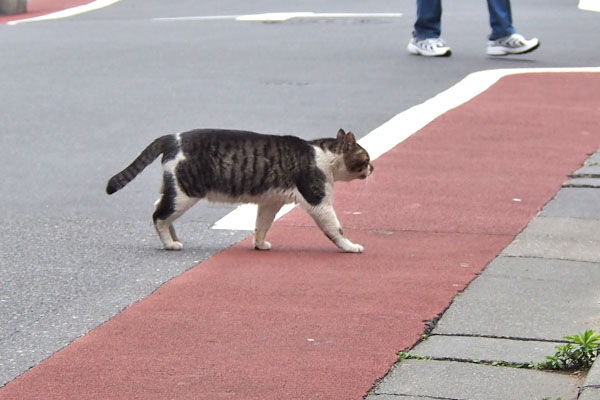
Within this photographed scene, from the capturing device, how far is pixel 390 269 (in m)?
7.69

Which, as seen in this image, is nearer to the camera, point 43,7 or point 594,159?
point 594,159

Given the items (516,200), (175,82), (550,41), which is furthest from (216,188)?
(550,41)

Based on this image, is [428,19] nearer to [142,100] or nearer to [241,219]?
[142,100]

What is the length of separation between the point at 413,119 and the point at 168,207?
4.83m

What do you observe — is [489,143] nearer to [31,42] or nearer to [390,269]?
[390,269]

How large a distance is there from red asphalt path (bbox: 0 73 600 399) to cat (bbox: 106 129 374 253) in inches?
11.3

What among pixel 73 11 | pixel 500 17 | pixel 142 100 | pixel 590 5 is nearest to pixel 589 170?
pixel 142 100

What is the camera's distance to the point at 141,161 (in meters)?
8.14

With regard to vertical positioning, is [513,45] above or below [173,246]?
below

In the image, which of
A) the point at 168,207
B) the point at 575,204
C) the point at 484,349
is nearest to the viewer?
the point at 484,349

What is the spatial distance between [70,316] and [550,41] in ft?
38.9

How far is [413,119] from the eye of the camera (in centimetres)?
1245

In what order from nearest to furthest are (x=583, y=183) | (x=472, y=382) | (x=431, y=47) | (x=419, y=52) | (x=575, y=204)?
(x=472, y=382) < (x=575, y=204) < (x=583, y=183) < (x=431, y=47) < (x=419, y=52)

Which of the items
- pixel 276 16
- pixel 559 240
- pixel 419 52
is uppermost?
pixel 559 240
